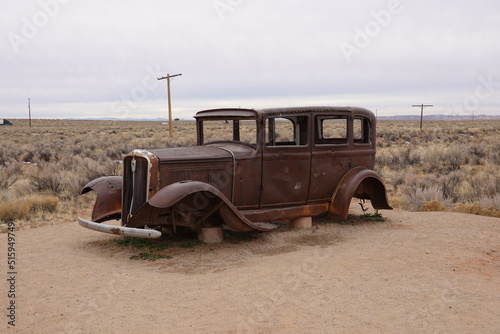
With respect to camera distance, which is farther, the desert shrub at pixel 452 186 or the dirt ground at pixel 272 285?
the desert shrub at pixel 452 186

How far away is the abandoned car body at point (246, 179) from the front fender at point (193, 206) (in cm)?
1

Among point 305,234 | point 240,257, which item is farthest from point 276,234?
point 240,257

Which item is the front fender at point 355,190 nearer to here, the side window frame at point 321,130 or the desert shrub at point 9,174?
the side window frame at point 321,130

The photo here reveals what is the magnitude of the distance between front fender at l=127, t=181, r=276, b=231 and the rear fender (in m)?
1.24

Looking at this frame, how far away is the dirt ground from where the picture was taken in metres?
4.29

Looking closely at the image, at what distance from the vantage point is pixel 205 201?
7008 mm

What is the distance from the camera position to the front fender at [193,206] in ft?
20.6

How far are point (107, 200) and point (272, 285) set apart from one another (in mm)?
3766

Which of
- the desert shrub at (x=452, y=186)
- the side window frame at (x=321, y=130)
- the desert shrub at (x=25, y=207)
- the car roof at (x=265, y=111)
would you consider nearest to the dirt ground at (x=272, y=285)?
the side window frame at (x=321, y=130)

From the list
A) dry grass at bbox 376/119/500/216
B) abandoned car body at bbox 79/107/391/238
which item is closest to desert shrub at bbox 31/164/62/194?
abandoned car body at bbox 79/107/391/238

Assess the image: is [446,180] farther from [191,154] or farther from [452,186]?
[191,154]

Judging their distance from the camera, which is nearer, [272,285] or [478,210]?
[272,285]

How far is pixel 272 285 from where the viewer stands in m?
5.23

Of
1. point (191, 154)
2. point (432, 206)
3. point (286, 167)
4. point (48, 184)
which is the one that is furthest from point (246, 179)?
point (48, 184)
